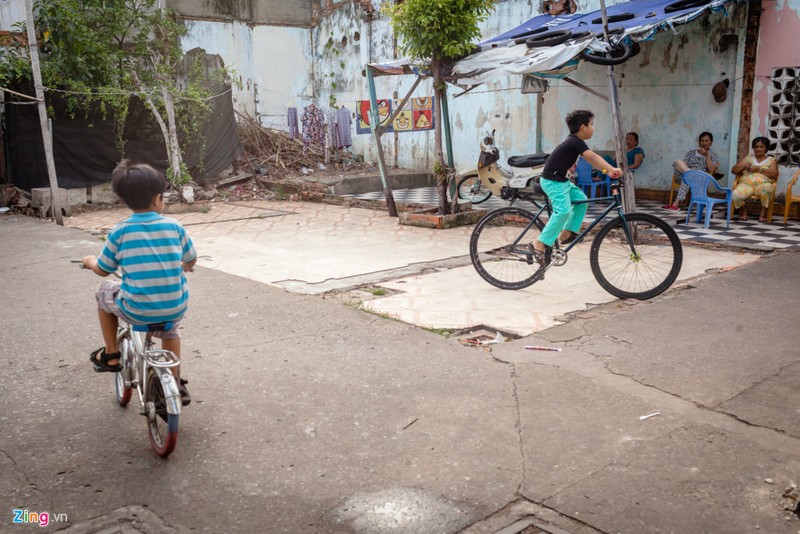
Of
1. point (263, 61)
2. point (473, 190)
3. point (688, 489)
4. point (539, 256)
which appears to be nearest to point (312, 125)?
point (263, 61)

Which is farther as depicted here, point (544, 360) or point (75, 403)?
point (544, 360)

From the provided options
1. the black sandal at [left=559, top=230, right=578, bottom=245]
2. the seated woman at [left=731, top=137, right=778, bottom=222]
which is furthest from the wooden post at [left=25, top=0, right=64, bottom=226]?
the seated woman at [left=731, top=137, right=778, bottom=222]

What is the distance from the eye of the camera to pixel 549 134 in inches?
542

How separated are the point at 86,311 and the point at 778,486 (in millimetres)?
5315

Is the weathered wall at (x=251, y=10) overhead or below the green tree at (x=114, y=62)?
overhead

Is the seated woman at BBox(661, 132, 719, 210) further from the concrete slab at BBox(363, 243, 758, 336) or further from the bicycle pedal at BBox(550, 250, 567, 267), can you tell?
the bicycle pedal at BBox(550, 250, 567, 267)

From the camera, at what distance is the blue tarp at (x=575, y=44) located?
8.71 meters

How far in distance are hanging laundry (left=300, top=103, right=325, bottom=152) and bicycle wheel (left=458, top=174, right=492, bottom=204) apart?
5780 millimetres

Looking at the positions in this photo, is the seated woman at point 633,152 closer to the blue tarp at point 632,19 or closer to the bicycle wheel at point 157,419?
the blue tarp at point 632,19

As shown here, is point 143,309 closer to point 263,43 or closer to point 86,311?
point 86,311

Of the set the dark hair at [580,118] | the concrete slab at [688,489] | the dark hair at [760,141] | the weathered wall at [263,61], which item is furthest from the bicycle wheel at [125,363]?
the weathered wall at [263,61]

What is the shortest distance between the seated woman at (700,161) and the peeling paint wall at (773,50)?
626mm

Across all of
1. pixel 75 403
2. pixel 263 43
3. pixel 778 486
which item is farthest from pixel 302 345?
pixel 263 43

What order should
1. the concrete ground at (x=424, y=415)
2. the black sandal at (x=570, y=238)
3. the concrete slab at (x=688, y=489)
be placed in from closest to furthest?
1. the concrete slab at (x=688, y=489)
2. the concrete ground at (x=424, y=415)
3. the black sandal at (x=570, y=238)
